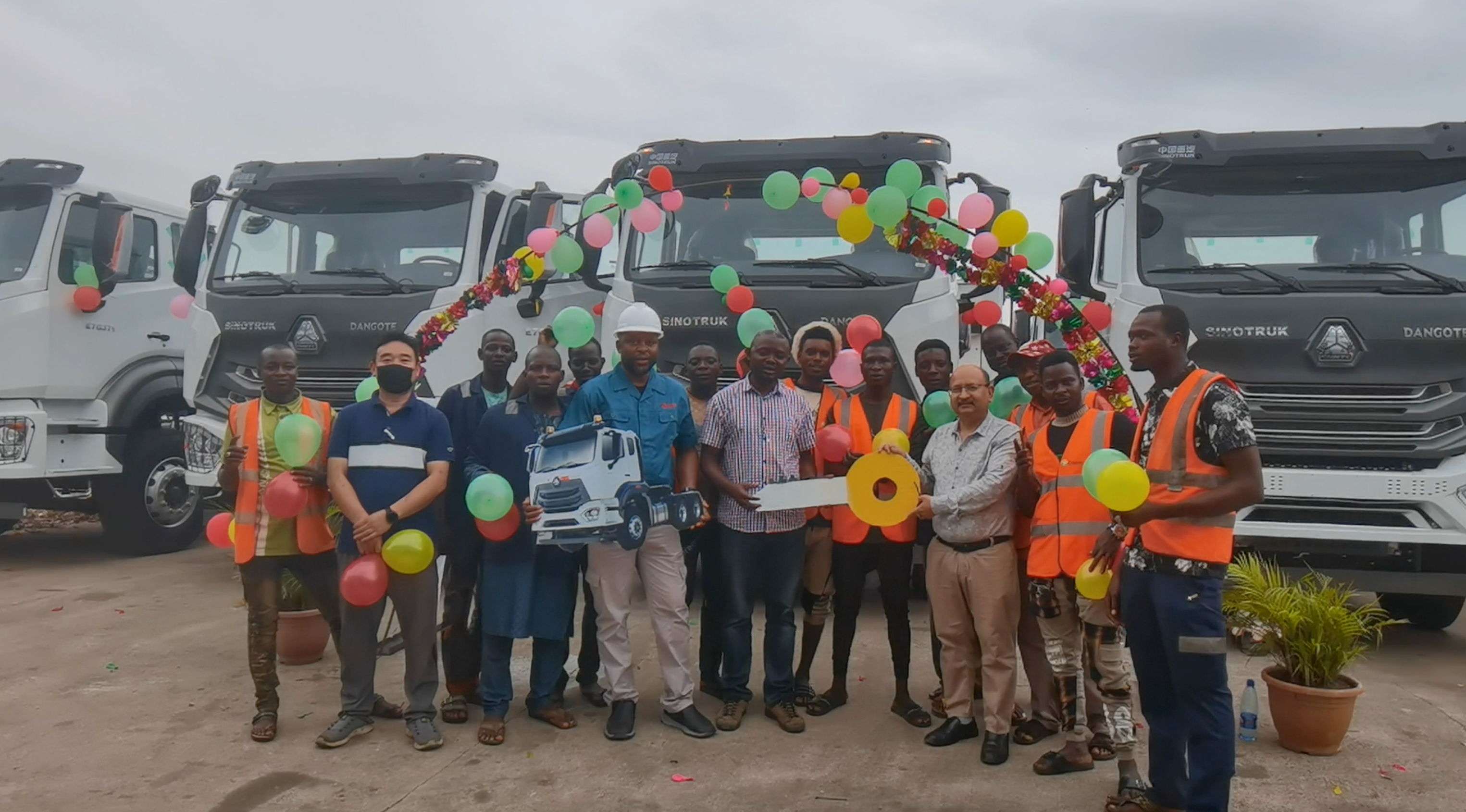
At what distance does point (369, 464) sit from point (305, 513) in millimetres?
404

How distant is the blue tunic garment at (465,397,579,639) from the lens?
394 cm

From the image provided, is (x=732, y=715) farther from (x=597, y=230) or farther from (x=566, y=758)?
(x=597, y=230)

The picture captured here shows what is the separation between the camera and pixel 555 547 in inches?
156

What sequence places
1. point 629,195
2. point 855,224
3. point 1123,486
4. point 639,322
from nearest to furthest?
point 1123,486 < point 639,322 < point 855,224 < point 629,195

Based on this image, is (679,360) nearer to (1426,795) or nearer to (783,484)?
(783,484)

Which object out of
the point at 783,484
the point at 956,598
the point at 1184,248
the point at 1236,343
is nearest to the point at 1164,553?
the point at 956,598

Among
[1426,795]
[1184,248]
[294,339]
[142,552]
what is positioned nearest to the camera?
[1426,795]

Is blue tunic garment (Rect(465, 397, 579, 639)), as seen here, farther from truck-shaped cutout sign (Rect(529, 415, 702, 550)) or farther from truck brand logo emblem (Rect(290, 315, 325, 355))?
truck brand logo emblem (Rect(290, 315, 325, 355))

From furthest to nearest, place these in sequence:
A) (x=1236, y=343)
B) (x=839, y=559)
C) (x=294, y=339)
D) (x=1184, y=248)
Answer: (x=294, y=339), (x=1184, y=248), (x=1236, y=343), (x=839, y=559)

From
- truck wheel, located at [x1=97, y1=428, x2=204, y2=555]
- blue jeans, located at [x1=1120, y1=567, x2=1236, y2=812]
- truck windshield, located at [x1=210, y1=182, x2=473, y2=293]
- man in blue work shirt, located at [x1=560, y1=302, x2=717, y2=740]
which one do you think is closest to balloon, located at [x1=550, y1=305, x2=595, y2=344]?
man in blue work shirt, located at [x1=560, y1=302, x2=717, y2=740]

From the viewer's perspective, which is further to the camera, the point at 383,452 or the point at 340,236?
the point at 340,236

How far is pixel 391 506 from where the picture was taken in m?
3.79

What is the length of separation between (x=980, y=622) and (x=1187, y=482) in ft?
3.58

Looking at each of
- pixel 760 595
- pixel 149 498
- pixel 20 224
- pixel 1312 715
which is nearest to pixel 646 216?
pixel 760 595
